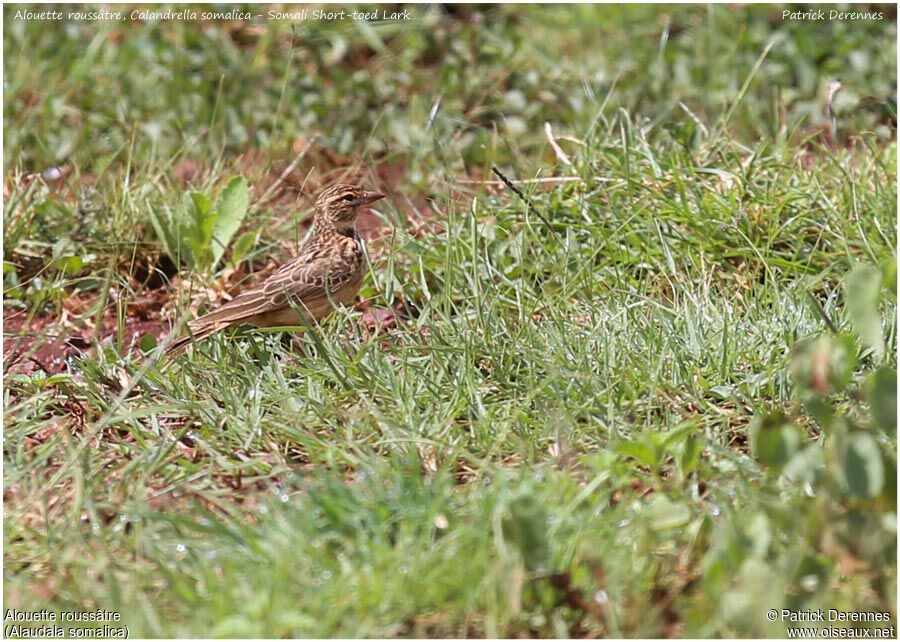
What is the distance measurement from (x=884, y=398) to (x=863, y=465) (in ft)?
0.81

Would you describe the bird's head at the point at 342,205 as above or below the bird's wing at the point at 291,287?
above

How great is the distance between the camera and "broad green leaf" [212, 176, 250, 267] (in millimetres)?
6441

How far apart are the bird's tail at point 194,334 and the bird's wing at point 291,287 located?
19 mm

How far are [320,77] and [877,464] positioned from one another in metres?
5.93

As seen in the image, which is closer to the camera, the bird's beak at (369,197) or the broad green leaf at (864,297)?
the broad green leaf at (864,297)

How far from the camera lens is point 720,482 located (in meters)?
4.36

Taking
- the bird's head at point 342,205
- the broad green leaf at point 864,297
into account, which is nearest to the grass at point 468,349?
the broad green leaf at point 864,297

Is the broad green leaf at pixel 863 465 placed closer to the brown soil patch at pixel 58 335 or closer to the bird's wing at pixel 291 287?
the bird's wing at pixel 291 287

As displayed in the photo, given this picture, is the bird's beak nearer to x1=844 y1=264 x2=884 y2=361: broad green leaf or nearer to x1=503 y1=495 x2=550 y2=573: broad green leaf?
x1=503 y1=495 x2=550 y2=573: broad green leaf

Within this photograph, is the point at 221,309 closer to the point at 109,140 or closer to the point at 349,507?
the point at 349,507

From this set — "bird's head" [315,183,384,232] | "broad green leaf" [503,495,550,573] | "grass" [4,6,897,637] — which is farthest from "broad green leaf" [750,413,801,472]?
"bird's head" [315,183,384,232]

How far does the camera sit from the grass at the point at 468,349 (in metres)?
3.71

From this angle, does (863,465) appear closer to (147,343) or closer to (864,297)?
(864,297)

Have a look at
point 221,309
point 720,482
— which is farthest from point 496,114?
point 720,482
